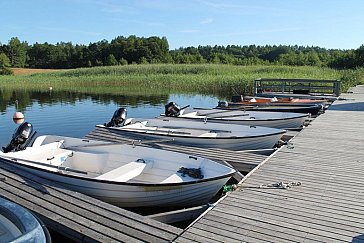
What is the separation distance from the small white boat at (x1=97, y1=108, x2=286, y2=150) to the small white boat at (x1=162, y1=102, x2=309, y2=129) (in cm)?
81

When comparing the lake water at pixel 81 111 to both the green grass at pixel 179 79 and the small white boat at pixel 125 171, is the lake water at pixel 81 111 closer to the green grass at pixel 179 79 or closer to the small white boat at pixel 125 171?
the green grass at pixel 179 79

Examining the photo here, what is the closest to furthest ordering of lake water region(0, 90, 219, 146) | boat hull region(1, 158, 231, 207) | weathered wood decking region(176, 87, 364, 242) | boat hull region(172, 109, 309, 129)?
weathered wood decking region(176, 87, 364, 242) < boat hull region(1, 158, 231, 207) < boat hull region(172, 109, 309, 129) < lake water region(0, 90, 219, 146)

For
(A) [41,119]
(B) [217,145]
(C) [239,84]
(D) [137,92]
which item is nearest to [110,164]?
(B) [217,145]

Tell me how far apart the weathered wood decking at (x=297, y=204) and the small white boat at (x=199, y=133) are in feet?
3.04

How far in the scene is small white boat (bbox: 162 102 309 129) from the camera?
9.27 metres

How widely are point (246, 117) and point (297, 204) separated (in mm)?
5962

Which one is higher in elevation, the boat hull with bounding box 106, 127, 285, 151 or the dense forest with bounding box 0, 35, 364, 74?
the dense forest with bounding box 0, 35, 364, 74

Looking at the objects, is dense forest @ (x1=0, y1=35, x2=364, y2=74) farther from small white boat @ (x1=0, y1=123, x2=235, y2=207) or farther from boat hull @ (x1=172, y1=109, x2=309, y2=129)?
small white boat @ (x1=0, y1=123, x2=235, y2=207)

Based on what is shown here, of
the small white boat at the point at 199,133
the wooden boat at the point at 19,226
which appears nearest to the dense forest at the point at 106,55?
the small white boat at the point at 199,133

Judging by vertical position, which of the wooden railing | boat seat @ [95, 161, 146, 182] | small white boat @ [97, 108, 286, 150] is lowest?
boat seat @ [95, 161, 146, 182]

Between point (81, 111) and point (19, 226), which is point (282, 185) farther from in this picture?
point (81, 111)

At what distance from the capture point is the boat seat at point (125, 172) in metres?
5.09

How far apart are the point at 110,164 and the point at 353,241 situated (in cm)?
388

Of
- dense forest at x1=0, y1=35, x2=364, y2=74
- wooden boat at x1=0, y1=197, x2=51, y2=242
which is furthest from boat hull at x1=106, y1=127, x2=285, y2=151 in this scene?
dense forest at x1=0, y1=35, x2=364, y2=74
